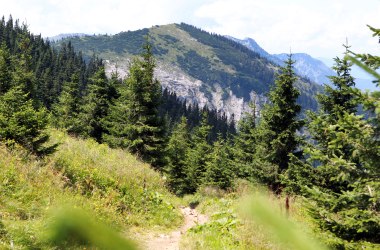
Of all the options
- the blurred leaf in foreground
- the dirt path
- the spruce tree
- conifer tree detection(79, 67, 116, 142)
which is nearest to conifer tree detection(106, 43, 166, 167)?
conifer tree detection(79, 67, 116, 142)

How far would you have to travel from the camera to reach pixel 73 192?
28.3ft

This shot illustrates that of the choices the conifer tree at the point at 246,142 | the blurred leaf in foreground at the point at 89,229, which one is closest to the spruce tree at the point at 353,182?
the blurred leaf in foreground at the point at 89,229

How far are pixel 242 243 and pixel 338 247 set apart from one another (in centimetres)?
252

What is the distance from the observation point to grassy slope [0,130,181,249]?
6.30 meters

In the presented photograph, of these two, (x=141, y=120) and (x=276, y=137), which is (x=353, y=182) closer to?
(x=276, y=137)

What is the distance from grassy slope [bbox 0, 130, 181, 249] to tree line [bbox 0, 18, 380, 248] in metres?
0.90

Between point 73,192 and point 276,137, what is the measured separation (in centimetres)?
1217

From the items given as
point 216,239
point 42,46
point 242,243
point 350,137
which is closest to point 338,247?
point 350,137

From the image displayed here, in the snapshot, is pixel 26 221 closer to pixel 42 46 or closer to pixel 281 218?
pixel 281 218

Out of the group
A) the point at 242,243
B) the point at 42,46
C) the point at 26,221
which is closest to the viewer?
the point at 26,221

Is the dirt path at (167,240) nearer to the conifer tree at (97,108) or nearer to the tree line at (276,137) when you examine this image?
the tree line at (276,137)

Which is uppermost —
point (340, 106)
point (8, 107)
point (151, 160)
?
point (340, 106)

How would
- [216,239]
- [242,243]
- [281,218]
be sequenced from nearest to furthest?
[281,218] → [242,243] → [216,239]

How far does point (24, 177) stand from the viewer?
7.88m
